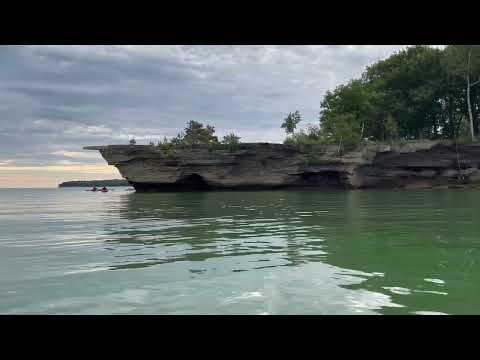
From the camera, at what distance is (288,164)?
34219 millimetres

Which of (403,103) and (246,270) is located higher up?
(403,103)

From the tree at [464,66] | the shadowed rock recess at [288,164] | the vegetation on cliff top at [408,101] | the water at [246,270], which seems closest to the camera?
the water at [246,270]

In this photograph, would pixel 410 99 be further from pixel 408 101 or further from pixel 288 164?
pixel 288 164

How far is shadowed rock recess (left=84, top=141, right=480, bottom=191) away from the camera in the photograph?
33.0m

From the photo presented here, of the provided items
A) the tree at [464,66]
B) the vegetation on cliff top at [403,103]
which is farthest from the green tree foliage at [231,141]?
the tree at [464,66]

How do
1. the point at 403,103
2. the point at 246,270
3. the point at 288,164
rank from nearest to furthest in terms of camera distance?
the point at 246,270 → the point at 288,164 → the point at 403,103

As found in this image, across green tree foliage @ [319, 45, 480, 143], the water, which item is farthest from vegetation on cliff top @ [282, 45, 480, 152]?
the water

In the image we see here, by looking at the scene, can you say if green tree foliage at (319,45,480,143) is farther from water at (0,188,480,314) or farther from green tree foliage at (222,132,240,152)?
water at (0,188,480,314)

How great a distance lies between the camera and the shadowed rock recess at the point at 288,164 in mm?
32969

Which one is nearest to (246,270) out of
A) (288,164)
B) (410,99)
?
(288,164)

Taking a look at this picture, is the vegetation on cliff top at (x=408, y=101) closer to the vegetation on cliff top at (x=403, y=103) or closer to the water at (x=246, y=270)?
the vegetation on cliff top at (x=403, y=103)
